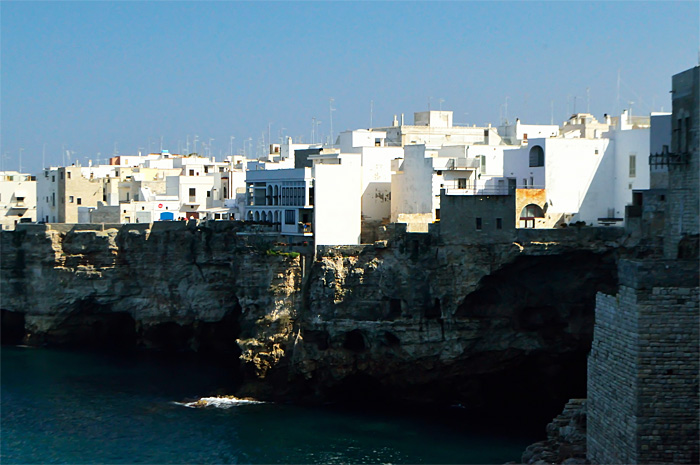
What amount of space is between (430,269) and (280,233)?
318 inches

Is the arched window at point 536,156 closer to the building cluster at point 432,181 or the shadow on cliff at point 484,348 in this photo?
the building cluster at point 432,181

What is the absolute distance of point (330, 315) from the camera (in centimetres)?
4184

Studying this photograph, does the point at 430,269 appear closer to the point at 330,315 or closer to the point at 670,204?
the point at 330,315

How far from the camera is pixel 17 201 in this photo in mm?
72125

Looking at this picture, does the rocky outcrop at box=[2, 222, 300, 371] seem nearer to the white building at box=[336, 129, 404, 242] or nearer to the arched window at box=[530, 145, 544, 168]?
the white building at box=[336, 129, 404, 242]

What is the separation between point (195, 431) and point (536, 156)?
1742 cm

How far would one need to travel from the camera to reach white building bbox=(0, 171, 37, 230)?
7081 cm

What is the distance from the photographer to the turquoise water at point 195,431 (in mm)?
36062

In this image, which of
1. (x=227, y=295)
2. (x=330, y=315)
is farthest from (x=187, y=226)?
(x=330, y=315)

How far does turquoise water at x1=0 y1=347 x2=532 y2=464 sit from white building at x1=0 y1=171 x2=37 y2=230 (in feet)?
85.5

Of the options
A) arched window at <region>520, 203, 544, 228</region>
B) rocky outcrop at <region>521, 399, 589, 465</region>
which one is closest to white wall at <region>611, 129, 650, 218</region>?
arched window at <region>520, 203, 544, 228</region>

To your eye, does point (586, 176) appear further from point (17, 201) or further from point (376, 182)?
point (17, 201)

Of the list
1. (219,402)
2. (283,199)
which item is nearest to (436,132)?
(283,199)

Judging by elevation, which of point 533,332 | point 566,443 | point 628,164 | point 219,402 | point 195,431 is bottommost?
point 195,431
